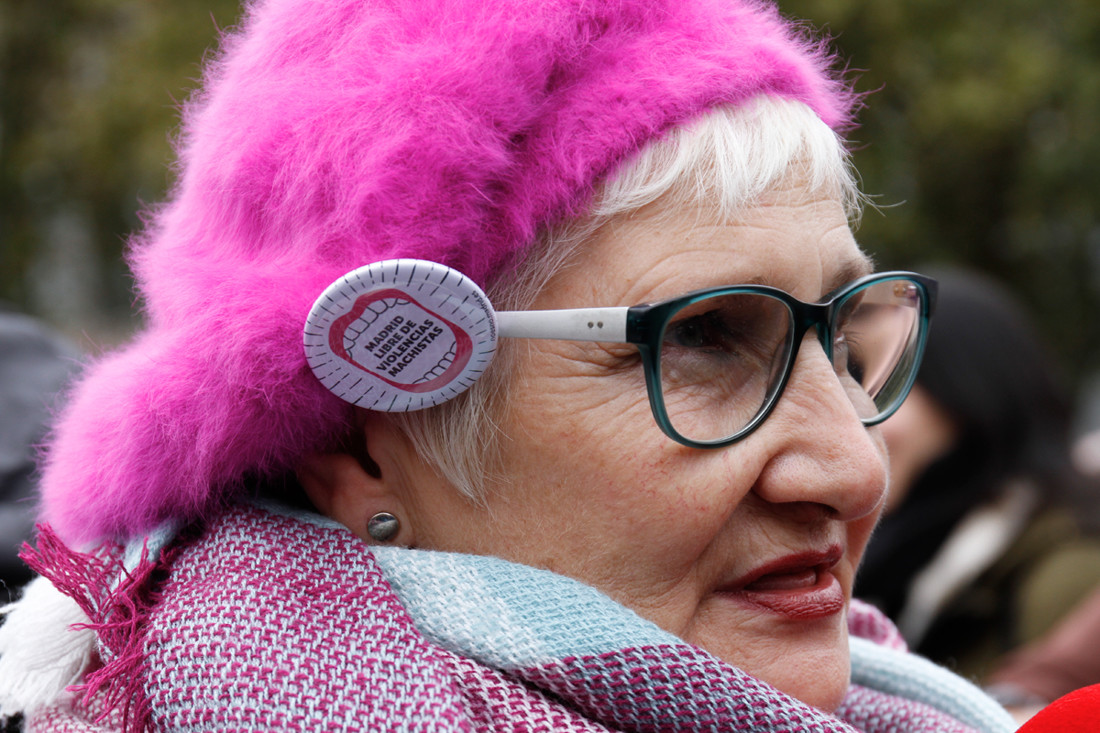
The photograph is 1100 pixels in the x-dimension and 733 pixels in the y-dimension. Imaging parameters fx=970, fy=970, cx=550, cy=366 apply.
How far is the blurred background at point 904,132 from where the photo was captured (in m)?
10.5

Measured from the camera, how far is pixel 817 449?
1.51 metres

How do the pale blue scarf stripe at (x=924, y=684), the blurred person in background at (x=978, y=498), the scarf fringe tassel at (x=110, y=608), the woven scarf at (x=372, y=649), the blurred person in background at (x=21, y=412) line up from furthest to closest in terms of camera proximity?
the blurred person in background at (x=978, y=498), the blurred person in background at (x=21, y=412), the pale blue scarf stripe at (x=924, y=684), the scarf fringe tassel at (x=110, y=608), the woven scarf at (x=372, y=649)

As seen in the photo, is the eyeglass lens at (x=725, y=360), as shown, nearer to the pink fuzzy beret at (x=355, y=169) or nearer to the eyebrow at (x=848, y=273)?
the eyebrow at (x=848, y=273)

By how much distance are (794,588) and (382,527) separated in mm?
682

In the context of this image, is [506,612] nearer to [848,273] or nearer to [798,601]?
[798,601]

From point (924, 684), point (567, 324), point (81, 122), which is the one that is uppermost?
point (567, 324)

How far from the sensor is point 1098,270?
45.5ft

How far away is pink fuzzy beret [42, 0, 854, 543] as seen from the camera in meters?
1.43

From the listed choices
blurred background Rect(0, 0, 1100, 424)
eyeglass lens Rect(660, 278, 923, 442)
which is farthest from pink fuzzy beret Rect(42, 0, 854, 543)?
blurred background Rect(0, 0, 1100, 424)

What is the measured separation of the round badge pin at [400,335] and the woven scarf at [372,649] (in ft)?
0.81

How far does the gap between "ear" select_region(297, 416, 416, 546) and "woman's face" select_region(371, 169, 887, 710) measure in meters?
0.06

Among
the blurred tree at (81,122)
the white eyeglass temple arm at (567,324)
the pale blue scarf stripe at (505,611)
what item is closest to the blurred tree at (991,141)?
the blurred tree at (81,122)

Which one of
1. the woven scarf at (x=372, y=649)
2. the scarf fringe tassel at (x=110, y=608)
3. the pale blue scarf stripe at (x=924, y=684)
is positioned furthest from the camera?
the pale blue scarf stripe at (x=924, y=684)

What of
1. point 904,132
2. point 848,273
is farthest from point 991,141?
point 848,273
